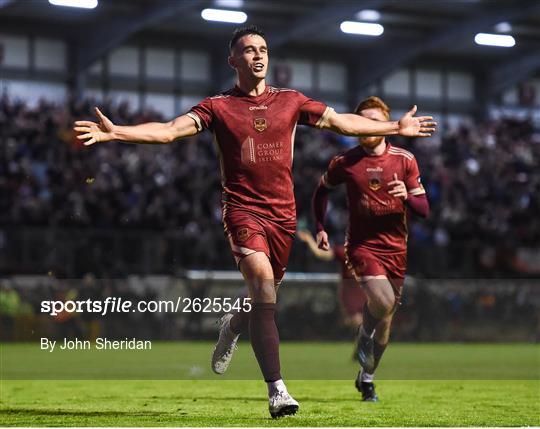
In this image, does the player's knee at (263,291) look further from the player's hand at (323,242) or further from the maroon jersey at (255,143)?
the player's hand at (323,242)

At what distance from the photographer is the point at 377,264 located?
10445mm

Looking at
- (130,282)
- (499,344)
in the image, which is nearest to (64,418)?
(130,282)

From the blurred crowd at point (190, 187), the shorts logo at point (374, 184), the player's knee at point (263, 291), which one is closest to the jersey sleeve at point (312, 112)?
the player's knee at point (263, 291)

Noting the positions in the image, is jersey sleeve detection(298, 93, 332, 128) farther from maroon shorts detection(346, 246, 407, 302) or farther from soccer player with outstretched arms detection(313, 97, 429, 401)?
maroon shorts detection(346, 246, 407, 302)

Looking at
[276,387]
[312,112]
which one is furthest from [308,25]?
[276,387]

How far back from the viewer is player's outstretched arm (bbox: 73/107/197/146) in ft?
23.8

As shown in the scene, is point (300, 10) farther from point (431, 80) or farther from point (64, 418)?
point (64, 418)

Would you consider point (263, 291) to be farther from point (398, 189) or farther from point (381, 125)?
point (398, 189)

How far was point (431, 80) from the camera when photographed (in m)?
46.5

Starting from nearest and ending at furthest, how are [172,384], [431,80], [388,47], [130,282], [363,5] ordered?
[172,384]
[130,282]
[363,5]
[388,47]
[431,80]

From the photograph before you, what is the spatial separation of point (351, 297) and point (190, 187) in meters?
8.53

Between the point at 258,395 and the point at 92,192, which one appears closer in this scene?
the point at 258,395

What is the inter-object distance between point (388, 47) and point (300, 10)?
244 inches

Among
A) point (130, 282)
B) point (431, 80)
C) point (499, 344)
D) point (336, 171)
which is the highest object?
point (431, 80)
